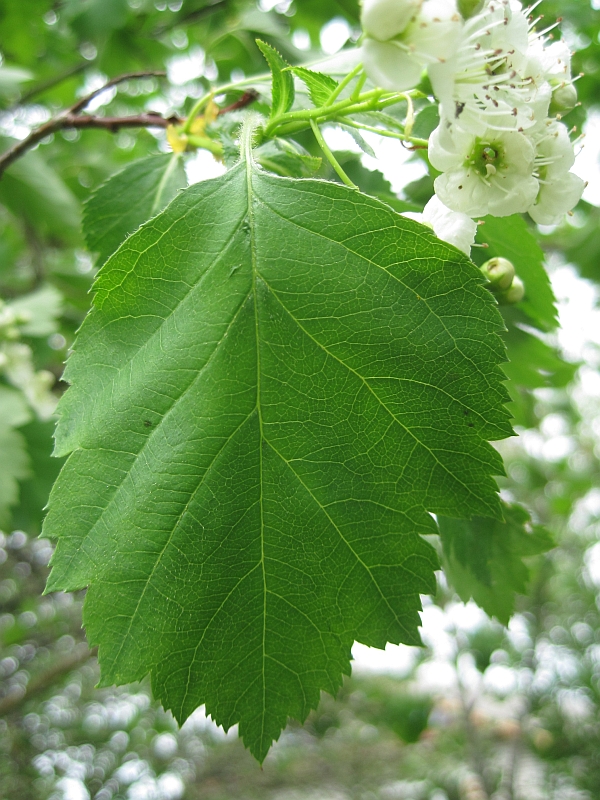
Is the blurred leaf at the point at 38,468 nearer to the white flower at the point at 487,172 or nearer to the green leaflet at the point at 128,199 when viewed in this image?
the green leaflet at the point at 128,199

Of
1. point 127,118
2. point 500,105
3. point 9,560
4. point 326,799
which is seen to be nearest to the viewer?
point 500,105

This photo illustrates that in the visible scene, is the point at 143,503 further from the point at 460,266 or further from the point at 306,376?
the point at 460,266

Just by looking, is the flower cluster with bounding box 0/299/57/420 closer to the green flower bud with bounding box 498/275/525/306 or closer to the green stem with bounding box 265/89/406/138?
the green stem with bounding box 265/89/406/138

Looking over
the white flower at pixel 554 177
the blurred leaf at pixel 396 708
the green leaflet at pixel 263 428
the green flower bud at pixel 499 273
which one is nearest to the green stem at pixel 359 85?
the green leaflet at pixel 263 428

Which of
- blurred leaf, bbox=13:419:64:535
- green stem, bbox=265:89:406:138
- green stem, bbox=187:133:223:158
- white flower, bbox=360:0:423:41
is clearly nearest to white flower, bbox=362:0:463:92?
white flower, bbox=360:0:423:41

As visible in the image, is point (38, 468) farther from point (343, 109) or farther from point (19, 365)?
point (343, 109)

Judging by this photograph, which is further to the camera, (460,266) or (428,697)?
(428,697)

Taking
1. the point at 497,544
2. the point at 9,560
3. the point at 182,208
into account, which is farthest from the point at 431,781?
the point at 182,208
